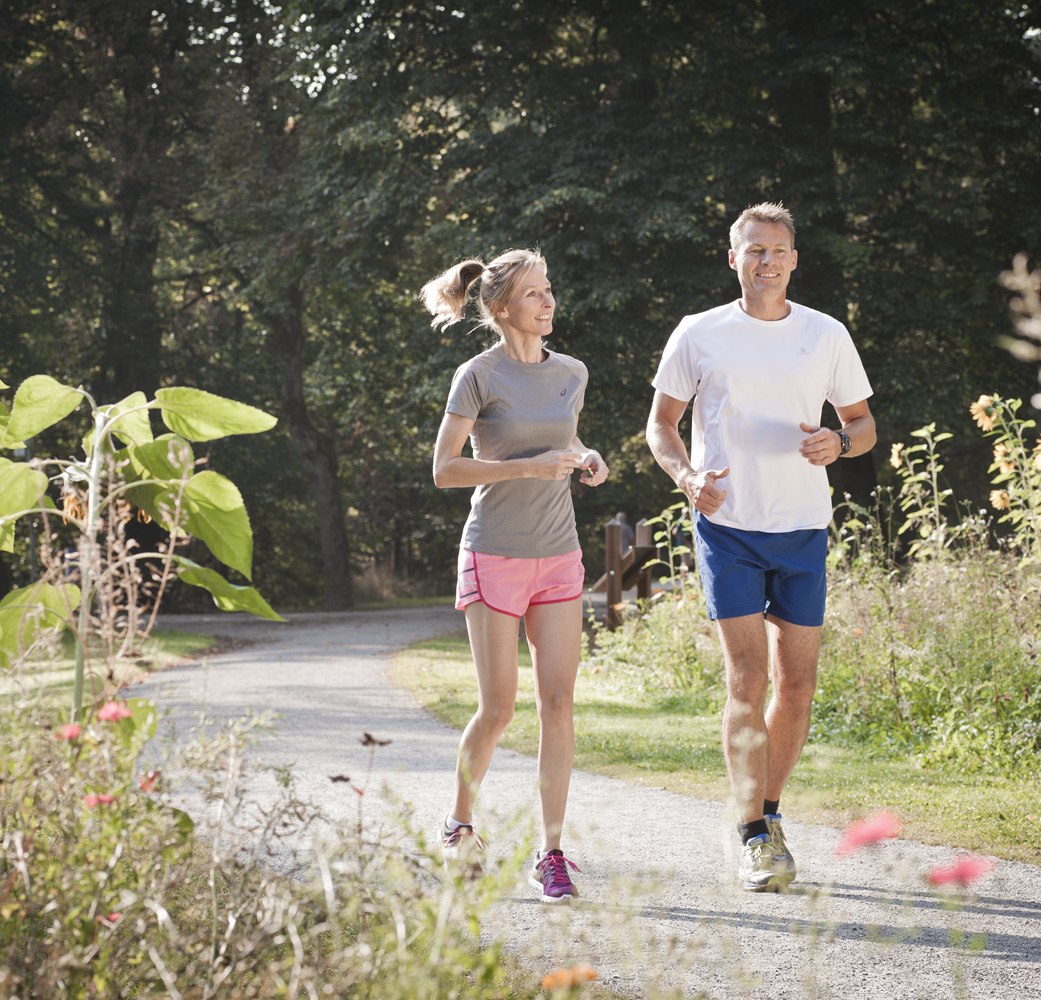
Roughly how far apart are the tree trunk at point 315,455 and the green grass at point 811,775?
18.0 m

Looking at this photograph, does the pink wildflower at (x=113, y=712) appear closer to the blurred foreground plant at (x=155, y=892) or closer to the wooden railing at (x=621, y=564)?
the blurred foreground plant at (x=155, y=892)

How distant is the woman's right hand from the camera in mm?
4582

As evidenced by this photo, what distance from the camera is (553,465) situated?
4.58m

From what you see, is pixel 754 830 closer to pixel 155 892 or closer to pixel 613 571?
pixel 155 892

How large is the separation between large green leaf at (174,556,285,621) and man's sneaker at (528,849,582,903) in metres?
1.98

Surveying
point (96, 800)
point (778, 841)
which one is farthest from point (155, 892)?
A: point (778, 841)

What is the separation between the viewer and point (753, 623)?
4750 mm

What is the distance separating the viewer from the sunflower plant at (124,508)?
2.83m

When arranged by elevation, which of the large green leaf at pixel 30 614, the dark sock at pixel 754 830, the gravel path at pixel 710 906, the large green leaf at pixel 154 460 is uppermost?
the large green leaf at pixel 154 460

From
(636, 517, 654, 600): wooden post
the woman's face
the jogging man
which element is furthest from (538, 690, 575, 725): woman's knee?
(636, 517, 654, 600): wooden post

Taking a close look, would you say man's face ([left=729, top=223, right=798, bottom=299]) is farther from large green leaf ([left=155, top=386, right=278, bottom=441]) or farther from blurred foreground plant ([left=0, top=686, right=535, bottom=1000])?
blurred foreground plant ([left=0, top=686, right=535, bottom=1000])

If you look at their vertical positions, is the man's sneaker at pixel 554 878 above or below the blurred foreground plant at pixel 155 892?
below

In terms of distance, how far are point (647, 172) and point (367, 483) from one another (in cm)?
2067

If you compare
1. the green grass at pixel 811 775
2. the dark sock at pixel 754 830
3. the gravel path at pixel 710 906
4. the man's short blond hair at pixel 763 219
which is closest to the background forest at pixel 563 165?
the green grass at pixel 811 775
